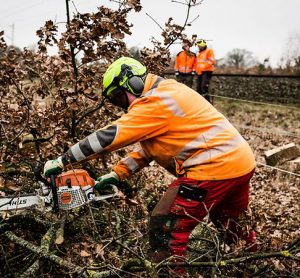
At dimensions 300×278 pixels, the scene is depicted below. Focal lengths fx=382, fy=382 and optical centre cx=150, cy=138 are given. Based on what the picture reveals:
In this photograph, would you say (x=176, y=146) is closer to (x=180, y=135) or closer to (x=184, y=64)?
(x=180, y=135)

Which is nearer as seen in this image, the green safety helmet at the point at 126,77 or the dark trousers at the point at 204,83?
the green safety helmet at the point at 126,77

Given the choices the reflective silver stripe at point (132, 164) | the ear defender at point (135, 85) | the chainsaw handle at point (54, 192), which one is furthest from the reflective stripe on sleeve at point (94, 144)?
the reflective silver stripe at point (132, 164)

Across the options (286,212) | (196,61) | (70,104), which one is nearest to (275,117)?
(196,61)

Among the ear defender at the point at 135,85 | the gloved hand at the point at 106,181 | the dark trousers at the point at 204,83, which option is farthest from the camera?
the dark trousers at the point at 204,83

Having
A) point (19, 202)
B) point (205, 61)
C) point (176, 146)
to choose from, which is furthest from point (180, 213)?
point (205, 61)

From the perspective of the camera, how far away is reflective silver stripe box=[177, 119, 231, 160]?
2.81 metres

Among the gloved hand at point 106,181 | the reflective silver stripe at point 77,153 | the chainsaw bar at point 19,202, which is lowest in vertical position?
the chainsaw bar at point 19,202

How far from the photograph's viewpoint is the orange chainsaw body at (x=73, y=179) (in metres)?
3.11

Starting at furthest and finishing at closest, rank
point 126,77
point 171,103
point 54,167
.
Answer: point 126,77
point 54,167
point 171,103

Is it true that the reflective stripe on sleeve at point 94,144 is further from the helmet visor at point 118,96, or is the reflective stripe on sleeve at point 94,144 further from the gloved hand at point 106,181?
the gloved hand at point 106,181

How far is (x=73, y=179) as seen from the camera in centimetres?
315

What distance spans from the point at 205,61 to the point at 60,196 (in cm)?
872

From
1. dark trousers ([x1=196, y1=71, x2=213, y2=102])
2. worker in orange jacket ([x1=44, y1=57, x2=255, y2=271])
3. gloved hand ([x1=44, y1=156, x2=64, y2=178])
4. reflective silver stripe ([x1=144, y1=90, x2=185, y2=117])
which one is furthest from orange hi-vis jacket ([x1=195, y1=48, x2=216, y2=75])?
gloved hand ([x1=44, y1=156, x2=64, y2=178])

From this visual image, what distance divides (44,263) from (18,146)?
1.84 metres
